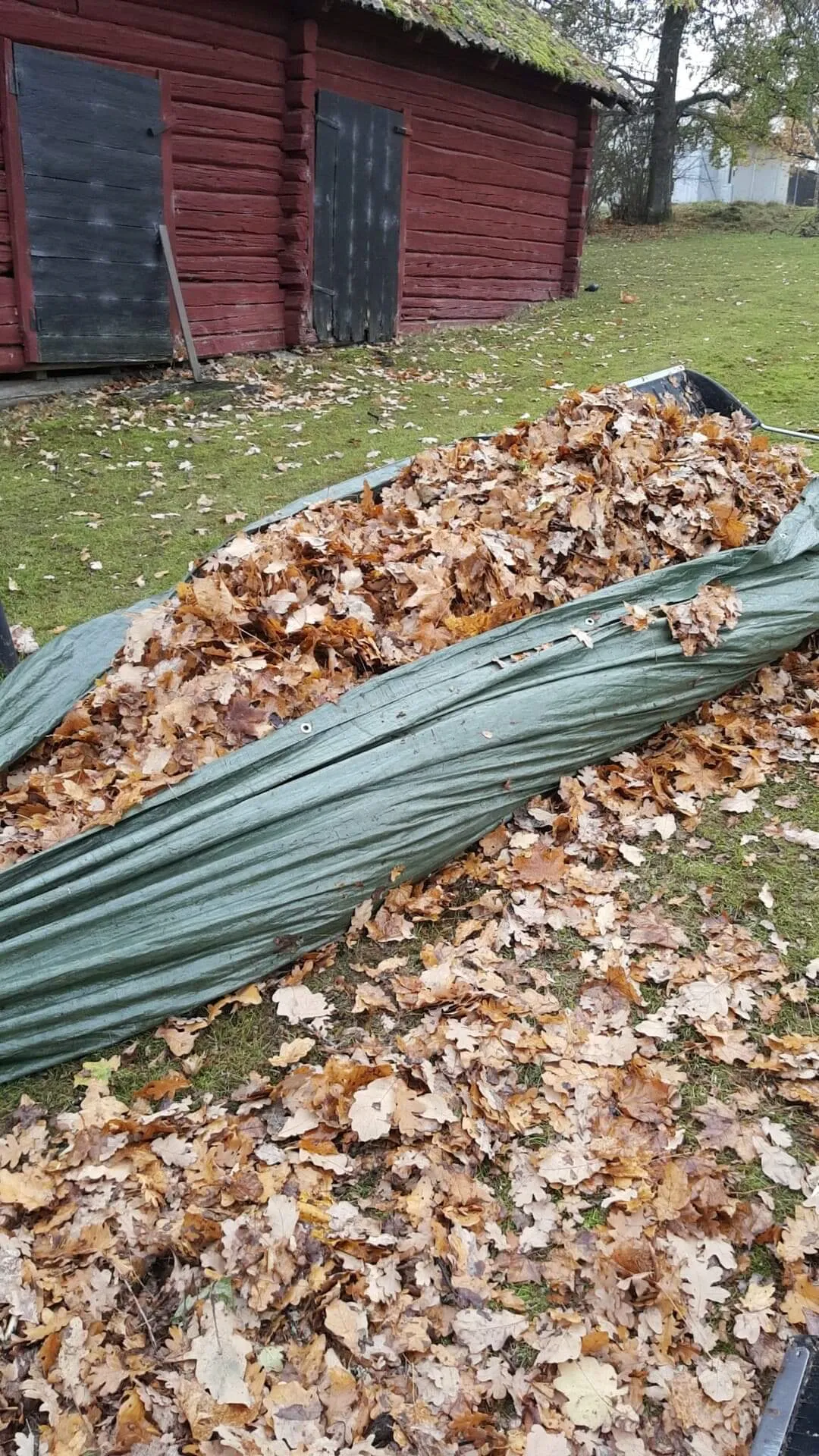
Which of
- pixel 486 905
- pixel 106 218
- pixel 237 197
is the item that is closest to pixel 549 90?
pixel 237 197

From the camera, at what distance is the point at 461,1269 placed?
246 cm

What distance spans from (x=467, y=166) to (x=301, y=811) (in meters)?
11.8

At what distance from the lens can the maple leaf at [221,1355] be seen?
224cm

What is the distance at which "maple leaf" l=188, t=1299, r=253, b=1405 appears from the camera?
224 centimetres

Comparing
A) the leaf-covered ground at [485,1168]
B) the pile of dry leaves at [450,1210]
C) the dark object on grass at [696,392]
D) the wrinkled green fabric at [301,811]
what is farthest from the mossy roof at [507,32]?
the pile of dry leaves at [450,1210]

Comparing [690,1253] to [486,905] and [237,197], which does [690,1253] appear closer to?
[486,905]

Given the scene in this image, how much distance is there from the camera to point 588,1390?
2223 millimetres

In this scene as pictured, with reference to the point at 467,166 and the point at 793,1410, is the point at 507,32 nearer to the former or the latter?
the point at 467,166

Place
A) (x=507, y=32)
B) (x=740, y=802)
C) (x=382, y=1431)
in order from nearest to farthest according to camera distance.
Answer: (x=382, y=1431)
(x=740, y=802)
(x=507, y=32)

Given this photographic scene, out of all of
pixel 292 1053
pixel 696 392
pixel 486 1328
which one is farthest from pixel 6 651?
pixel 696 392

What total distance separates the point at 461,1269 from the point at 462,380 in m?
9.42

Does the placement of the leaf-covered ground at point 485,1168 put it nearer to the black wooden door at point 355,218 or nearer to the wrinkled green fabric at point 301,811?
the wrinkled green fabric at point 301,811

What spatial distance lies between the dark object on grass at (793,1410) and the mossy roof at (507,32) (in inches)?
436

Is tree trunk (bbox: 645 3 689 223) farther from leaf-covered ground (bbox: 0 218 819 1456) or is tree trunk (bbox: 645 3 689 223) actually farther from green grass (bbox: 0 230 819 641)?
leaf-covered ground (bbox: 0 218 819 1456)
